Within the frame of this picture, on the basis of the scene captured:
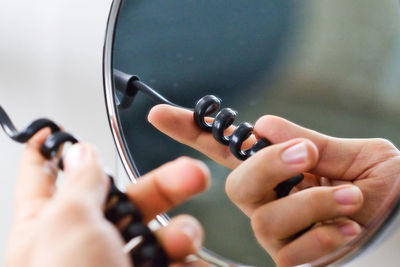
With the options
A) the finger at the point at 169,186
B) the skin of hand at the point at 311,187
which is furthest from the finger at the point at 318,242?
the finger at the point at 169,186

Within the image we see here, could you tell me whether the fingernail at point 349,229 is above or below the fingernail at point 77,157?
below

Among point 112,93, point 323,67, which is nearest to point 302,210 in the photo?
point 323,67

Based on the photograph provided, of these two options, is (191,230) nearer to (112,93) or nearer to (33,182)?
(33,182)

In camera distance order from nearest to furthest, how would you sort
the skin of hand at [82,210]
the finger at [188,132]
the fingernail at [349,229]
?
the skin of hand at [82,210] < the fingernail at [349,229] < the finger at [188,132]

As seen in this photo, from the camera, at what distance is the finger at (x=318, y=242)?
389mm

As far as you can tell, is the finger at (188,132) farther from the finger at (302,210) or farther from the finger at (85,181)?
the finger at (85,181)

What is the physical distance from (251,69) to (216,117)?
60 mm

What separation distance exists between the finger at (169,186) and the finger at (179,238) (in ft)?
0.06

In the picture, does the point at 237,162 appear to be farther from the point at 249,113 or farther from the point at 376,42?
the point at 376,42

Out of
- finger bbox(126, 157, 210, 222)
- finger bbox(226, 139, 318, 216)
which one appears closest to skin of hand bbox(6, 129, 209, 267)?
finger bbox(126, 157, 210, 222)

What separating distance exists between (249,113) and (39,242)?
263 millimetres

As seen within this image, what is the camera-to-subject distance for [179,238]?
0.97 feet

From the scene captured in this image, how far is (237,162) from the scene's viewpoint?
1.54 ft

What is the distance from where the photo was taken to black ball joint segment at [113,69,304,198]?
444mm
